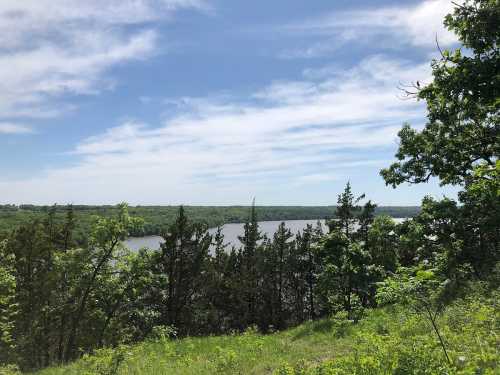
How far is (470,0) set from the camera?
9258 millimetres

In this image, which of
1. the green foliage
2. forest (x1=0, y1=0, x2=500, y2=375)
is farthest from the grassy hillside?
the green foliage

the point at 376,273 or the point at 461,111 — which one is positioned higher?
the point at 461,111

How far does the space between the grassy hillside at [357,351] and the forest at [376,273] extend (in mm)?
49

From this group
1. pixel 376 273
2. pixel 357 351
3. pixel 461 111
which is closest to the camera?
pixel 357 351

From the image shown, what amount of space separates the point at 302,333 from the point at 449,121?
981cm

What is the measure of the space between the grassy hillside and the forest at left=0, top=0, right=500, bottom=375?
0.16 ft

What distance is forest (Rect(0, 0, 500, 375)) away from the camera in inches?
287

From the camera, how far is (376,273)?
58.3ft

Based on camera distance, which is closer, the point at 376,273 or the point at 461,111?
the point at 461,111

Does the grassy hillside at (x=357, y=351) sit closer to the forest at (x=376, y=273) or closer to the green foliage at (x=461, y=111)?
the forest at (x=376, y=273)

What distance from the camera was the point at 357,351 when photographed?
8.09 metres

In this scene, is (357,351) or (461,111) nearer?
(357,351)

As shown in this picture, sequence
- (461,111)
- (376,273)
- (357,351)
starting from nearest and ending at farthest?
(357,351) < (461,111) < (376,273)

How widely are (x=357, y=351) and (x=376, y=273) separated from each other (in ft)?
34.1
